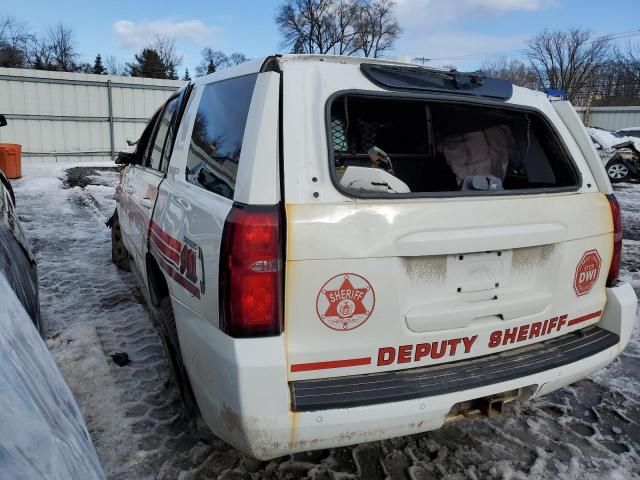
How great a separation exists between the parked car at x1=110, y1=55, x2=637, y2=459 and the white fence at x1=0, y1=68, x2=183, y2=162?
1775cm

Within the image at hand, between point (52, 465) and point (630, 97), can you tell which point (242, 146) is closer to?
point (52, 465)

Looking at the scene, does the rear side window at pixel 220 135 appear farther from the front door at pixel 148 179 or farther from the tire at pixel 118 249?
the tire at pixel 118 249

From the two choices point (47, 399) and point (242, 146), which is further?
point (242, 146)

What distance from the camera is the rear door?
1.81 meters

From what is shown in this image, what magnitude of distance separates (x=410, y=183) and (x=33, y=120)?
17718 millimetres

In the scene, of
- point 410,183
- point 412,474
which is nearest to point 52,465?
point 412,474

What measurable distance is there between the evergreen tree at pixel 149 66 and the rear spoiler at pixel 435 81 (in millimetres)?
48412

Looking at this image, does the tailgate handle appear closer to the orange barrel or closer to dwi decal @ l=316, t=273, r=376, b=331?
dwi decal @ l=316, t=273, r=376, b=331

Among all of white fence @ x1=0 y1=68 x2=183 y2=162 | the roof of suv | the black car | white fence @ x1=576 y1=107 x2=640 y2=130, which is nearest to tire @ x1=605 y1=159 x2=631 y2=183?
white fence @ x1=576 y1=107 x2=640 y2=130

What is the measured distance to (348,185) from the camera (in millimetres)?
2158

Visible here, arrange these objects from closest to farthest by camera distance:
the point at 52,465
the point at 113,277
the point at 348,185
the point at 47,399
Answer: the point at 52,465 < the point at 47,399 < the point at 348,185 < the point at 113,277

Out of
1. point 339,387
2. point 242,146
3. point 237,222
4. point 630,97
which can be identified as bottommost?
point 339,387

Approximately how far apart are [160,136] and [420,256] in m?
2.19

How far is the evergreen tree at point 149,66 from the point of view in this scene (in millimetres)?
46219
